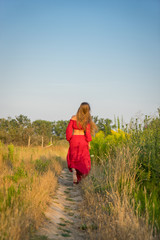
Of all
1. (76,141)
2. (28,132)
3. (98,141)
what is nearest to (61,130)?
(28,132)

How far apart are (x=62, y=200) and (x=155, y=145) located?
2.12m

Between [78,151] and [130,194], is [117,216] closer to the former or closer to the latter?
[130,194]

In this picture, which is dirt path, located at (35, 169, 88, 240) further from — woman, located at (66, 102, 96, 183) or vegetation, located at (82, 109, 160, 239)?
woman, located at (66, 102, 96, 183)

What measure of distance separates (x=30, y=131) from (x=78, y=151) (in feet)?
64.5

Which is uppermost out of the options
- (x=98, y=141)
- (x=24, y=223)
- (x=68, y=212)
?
(x=98, y=141)

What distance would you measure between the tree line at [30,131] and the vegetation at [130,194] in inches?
169

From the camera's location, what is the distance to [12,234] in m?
2.12

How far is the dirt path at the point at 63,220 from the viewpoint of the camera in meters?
2.77

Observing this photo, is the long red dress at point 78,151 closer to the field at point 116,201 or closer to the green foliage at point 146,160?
the field at point 116,201

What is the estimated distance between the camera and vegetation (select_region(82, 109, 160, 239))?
2436 millimetres

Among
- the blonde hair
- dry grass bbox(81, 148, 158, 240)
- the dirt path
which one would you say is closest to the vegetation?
dry grass bbox(81, 148, 158, 240)

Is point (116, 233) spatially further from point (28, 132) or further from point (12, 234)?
point (28, 132)

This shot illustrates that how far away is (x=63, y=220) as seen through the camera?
3377 mm

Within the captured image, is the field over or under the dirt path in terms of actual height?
over
